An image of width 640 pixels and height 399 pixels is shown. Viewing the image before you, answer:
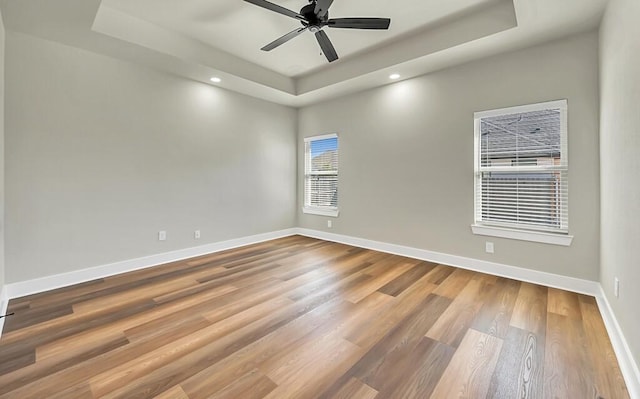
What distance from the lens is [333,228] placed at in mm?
5207

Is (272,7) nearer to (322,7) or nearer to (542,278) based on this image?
(322,7)

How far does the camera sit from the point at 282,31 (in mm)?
3363

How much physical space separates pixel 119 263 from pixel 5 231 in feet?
3.52

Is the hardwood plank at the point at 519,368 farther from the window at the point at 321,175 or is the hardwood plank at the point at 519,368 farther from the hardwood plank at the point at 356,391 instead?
the window at the point at 321,175

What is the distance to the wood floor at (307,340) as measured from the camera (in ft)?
5.12

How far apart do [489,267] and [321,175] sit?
10.6 ft

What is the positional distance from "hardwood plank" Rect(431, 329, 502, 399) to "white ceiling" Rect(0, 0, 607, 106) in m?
2.85

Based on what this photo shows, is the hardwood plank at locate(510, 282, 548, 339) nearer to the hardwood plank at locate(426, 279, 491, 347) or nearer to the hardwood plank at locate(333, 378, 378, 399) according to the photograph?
the hardwood plank at locate(426, 279, 491, 347)

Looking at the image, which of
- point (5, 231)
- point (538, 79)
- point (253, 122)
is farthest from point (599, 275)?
point (5, 231)

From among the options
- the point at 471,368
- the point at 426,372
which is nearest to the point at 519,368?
the point at 471,368

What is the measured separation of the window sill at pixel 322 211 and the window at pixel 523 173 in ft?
7.80

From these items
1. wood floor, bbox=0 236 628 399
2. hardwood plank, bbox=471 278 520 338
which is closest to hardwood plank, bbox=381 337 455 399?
wood floor, bbox=0 236 628 399

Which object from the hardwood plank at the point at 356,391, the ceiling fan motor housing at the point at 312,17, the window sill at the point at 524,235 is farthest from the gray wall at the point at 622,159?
the ceiling fan motor housing at the point at 312,17

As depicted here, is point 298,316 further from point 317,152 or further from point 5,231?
point 317,152
